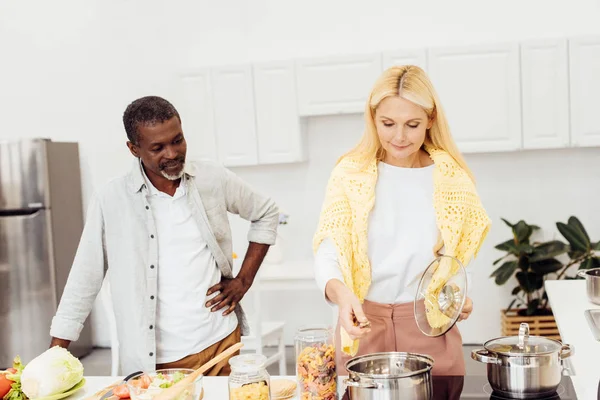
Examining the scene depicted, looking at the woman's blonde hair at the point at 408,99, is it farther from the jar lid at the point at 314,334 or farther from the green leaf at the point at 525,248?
the green leaf at the point at 525,248

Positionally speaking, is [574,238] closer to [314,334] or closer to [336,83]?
[336,83]

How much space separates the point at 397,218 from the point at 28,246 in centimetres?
349

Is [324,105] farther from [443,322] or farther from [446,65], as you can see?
[443,322]

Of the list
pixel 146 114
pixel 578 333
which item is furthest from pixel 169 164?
pixel 578 333

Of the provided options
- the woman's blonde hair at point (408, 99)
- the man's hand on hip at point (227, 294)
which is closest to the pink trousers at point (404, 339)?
the woman's blonde hair at point (408, 99)

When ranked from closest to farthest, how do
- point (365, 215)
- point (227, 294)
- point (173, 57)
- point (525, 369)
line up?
point (525, 369)
point (365, 215)
point (227, 294)
point (173, 57)

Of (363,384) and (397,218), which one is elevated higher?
(397,218)

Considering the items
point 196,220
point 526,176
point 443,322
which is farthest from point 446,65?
point 443,322

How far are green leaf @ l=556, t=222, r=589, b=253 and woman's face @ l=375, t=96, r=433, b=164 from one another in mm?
2770

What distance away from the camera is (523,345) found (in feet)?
5.24

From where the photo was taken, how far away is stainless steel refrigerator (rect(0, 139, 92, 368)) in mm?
4652

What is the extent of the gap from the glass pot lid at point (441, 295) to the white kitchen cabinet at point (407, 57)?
9.91ft

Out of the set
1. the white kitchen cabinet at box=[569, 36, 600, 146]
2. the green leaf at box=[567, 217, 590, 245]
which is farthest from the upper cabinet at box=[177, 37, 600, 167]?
the green leaf at box=[567, 217, 590, 245]

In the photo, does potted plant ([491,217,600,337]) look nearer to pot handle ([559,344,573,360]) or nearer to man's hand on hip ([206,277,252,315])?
man's hand on hip ([206,277,252,315])
